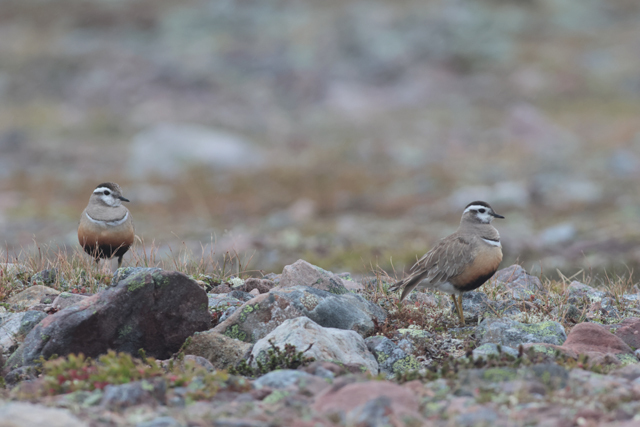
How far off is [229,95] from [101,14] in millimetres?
21161

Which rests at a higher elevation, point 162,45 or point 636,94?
point 162,45

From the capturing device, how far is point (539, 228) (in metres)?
19.6

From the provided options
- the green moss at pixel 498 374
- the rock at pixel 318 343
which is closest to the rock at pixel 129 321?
the rock at pixel 318 343

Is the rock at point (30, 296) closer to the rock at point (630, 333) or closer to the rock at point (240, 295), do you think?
the rock at point (240, 295)

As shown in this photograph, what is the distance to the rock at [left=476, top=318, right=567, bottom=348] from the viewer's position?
723 centimetres

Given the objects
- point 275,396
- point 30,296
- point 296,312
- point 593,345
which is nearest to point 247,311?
point 296,312

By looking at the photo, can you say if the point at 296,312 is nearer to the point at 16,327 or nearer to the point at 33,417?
the point at 16,327

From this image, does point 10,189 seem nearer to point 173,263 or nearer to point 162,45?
point 173,263

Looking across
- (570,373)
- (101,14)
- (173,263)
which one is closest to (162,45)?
(101,14)

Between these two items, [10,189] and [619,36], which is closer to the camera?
[10,189]

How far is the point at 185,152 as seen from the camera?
95.7ft

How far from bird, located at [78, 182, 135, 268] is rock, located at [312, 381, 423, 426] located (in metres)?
5.01

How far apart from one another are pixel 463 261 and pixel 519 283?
1542 mm

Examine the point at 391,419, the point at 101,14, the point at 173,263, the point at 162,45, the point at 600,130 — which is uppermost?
the point at 101,14
